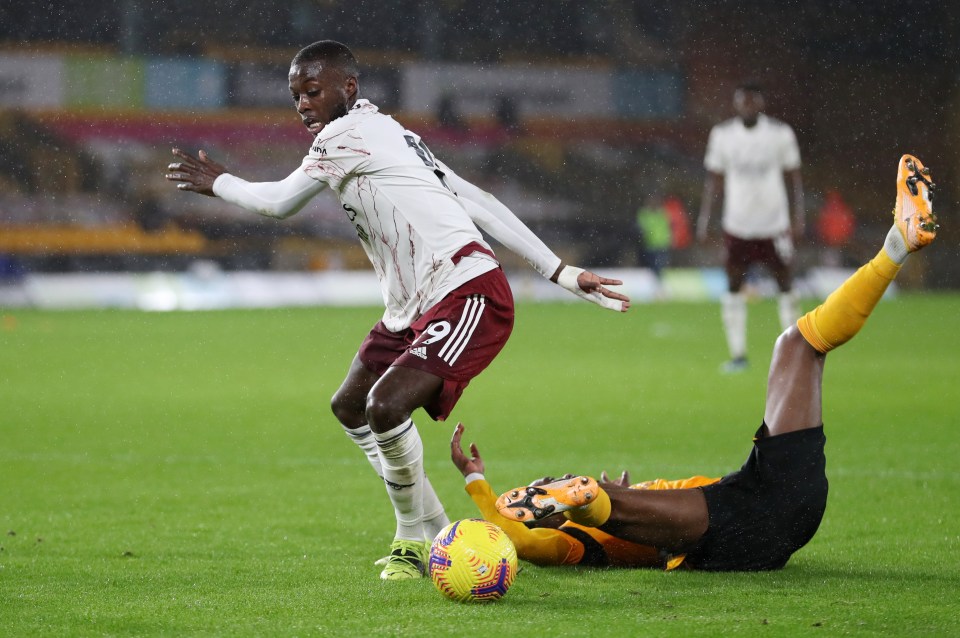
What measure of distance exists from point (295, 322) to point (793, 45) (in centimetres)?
2010

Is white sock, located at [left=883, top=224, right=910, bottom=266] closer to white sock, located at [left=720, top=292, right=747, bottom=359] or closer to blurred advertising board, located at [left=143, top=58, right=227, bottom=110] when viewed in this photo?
white sock, located at [left=720, top=292, right=747, bottom=359]

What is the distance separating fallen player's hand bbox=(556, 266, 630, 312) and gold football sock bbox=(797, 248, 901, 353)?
0.70 meters

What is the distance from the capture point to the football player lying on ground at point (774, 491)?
4.65 metres

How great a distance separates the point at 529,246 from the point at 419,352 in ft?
2.11

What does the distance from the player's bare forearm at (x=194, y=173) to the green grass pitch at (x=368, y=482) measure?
4.74 ft

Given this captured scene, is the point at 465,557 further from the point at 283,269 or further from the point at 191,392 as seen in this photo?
the point at 283,269

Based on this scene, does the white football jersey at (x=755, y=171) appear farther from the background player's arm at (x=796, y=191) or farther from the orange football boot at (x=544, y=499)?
the orange football boot at (x=544, y=499)

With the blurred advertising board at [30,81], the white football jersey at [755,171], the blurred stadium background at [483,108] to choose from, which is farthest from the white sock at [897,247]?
the blurred advertising board at [30,81]

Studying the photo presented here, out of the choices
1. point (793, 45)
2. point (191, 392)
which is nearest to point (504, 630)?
point (191, 392)

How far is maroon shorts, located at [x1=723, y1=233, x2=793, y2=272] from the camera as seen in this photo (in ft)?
41.7

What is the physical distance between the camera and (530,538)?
16.1 ft

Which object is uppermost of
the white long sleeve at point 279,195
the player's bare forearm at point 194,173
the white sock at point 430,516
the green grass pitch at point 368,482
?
the player's bare forearm at point 194,173

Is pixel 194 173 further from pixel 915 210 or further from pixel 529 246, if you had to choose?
pixel 915 210

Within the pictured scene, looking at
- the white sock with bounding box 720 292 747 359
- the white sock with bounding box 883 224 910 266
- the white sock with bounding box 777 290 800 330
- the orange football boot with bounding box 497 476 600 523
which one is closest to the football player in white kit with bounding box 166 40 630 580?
the orange football boot with bounding box 497 476 600 523
